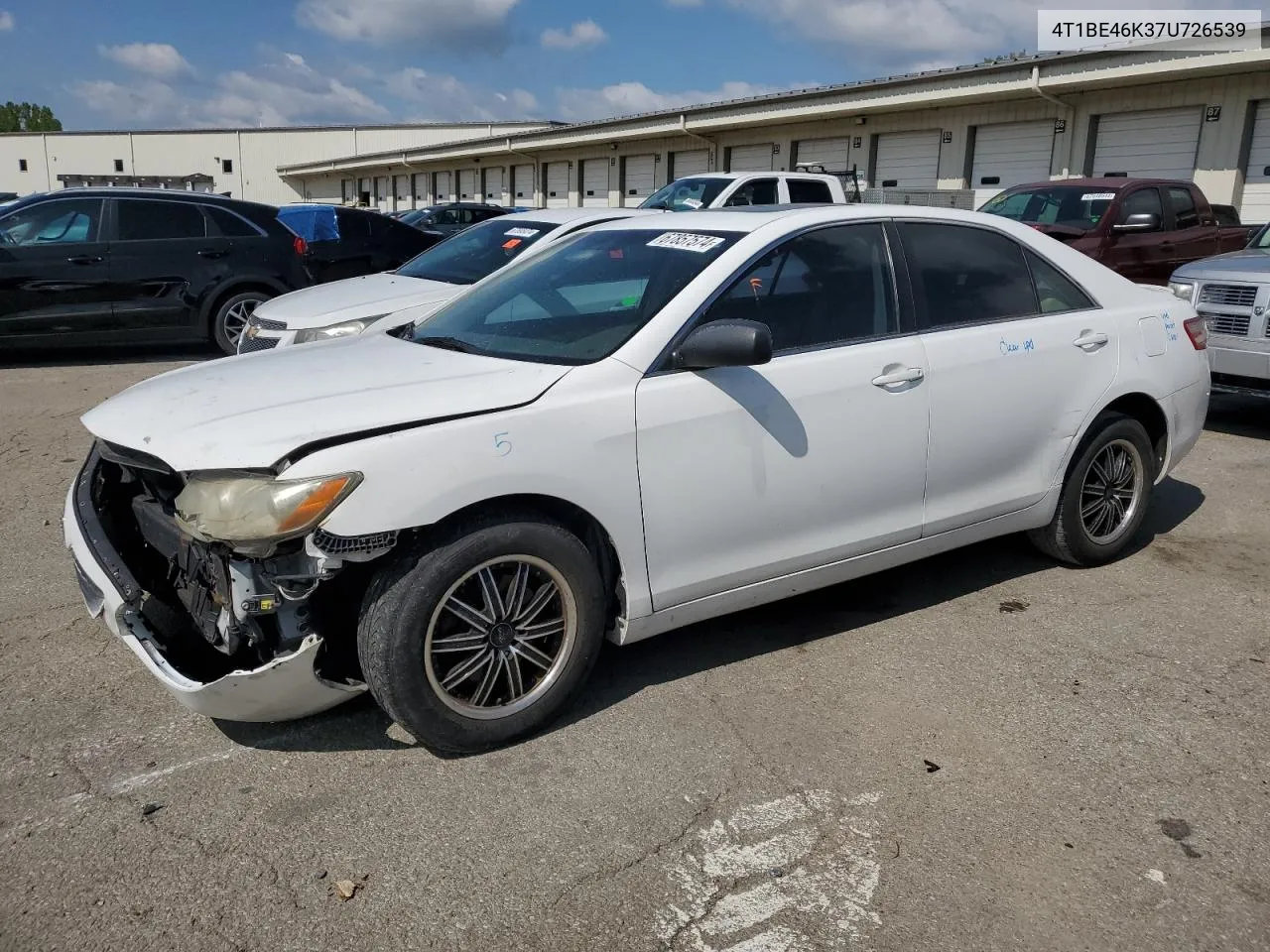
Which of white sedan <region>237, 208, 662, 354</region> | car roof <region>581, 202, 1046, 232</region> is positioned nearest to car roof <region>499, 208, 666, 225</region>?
white sedan <region>237, 208, 662, 354</region>

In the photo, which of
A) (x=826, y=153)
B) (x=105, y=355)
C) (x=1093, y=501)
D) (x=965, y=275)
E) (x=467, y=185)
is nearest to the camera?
(x=965, y=275)

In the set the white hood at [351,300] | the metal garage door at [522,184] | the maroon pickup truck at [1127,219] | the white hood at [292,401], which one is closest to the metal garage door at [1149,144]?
the maroon pickup truck at [1127,219]

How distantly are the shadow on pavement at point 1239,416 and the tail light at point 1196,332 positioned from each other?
9.76 feet

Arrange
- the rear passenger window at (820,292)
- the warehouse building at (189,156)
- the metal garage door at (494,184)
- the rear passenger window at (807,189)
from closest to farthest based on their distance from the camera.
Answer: the rear passenger window at (820,292) → the rear passenger window at (807,189) → the metal garage door at (494,184) → the warehouse building at (189,156)

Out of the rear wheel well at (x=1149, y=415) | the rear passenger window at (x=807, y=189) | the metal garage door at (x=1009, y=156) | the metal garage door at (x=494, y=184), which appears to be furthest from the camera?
the metal garage door at (x=494, y=184)

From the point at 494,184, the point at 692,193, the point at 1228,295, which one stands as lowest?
the point at 1228,295

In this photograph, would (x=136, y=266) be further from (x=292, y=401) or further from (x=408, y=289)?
(x=292, y=401)

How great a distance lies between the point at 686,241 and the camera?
3.89 meters

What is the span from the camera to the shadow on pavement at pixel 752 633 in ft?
11.2

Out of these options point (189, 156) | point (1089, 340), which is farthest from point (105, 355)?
point (189, 156)

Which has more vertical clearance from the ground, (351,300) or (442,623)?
(351,300)

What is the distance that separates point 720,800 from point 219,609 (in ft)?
5.25

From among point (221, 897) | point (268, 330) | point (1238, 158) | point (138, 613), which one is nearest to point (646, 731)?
point (221, 897)

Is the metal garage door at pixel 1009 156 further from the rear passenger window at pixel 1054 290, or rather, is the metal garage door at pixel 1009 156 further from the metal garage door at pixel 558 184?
the rear passenger window at pixel 1054 290
